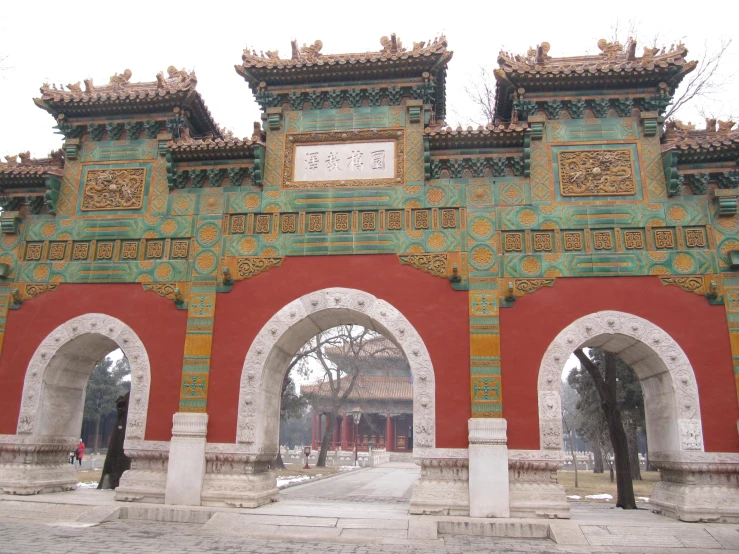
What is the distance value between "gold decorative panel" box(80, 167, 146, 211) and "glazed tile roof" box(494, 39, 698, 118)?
22.2 feet

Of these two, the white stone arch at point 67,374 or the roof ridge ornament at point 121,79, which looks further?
the roof ridge ornament at point 121,79

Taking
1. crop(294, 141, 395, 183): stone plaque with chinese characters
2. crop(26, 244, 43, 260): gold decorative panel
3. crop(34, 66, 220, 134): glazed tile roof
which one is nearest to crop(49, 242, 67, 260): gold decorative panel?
crop(26, 244, 43, 260): gold decorative panel

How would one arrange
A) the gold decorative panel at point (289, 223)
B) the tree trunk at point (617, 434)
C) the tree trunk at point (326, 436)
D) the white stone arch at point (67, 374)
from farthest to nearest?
1. the tree trunk at point (326, 436)
2. the tree trunk at point (617, 434)
3. the gold decorative panel at point (289, 223)
4. the white stone arch at point (67, 374)

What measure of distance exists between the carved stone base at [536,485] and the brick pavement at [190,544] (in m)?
0.68

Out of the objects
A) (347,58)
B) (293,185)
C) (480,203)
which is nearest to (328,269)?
(293,185)

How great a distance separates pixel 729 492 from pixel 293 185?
27.0 feet

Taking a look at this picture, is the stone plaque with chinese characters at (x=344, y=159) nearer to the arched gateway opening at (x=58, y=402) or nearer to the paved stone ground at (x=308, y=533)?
the arched gateway opening at (x=58, y=402)

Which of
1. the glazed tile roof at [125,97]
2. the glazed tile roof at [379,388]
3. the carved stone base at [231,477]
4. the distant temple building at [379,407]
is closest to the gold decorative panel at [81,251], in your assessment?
the glazed tile roof at [125,97]

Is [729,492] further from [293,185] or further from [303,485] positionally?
[303,485]

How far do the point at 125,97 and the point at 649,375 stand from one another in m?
10.4

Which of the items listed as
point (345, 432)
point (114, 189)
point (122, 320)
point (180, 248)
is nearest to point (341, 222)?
point (180, 248)

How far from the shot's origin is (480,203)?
10078mm

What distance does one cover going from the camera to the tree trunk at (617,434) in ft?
36.4

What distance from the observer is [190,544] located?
283 inches
